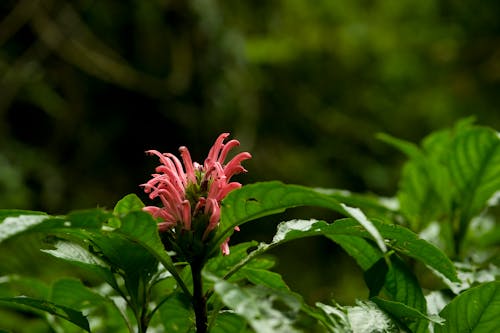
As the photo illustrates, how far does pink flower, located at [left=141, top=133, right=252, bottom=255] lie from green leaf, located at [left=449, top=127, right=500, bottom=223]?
0.48 meters

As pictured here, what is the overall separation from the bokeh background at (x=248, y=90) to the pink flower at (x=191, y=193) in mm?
1980

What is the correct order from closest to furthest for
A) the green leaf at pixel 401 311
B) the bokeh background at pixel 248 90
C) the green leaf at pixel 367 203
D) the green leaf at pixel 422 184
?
the green leaf at pixel 401 311 → the green leaf at pixel 367 203 → the green leaf at pixel 422 184 → the bokeh background at pixel 248 90

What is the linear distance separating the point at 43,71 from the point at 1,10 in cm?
34

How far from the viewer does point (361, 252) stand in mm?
727

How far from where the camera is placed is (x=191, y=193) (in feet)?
2.16

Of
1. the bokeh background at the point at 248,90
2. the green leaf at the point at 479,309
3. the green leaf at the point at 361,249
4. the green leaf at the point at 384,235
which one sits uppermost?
the bokeh background at the point at 248,90

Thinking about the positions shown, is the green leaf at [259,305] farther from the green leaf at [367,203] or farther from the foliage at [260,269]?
the green leaf at [367,203]

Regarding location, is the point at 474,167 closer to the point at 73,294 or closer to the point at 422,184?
the point at 422,184

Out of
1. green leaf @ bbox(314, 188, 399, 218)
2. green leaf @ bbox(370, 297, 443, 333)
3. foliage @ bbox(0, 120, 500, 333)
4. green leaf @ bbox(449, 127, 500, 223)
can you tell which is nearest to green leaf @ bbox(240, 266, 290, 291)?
foliage @ bbox(0, 120, 500, 333)

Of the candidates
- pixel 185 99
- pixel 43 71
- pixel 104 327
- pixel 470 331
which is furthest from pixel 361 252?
pixel 43 71

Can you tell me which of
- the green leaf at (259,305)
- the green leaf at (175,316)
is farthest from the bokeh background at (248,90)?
the green leaf at (259,305)

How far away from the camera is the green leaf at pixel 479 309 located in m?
0.65

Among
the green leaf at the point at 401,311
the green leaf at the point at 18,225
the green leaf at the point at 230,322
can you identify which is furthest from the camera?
the green leaf at the point at 230,322

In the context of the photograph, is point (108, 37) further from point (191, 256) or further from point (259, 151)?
point (191, 256)
